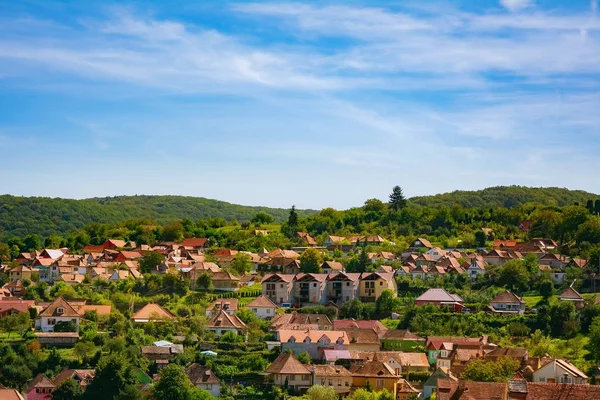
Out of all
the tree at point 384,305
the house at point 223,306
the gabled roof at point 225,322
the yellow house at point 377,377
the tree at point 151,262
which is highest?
the tree at point 151,262

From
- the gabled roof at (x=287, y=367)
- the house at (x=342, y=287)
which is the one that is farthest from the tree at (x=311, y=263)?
the gabled roof at (x=287, y=367)

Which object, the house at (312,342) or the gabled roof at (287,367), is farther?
the house at (312,342)

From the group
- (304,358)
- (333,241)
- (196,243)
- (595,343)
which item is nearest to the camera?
(595,343)

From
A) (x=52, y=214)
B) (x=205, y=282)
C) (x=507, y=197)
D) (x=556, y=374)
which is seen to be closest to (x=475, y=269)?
(x=205, y=282)

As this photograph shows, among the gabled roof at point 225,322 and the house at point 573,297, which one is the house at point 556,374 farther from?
the gabled roof at point 225,322

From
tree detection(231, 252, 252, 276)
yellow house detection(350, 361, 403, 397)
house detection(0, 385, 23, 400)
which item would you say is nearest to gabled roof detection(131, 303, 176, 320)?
tree detection(231, 252, 252, 276)

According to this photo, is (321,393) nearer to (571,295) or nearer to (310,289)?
(310,289)
